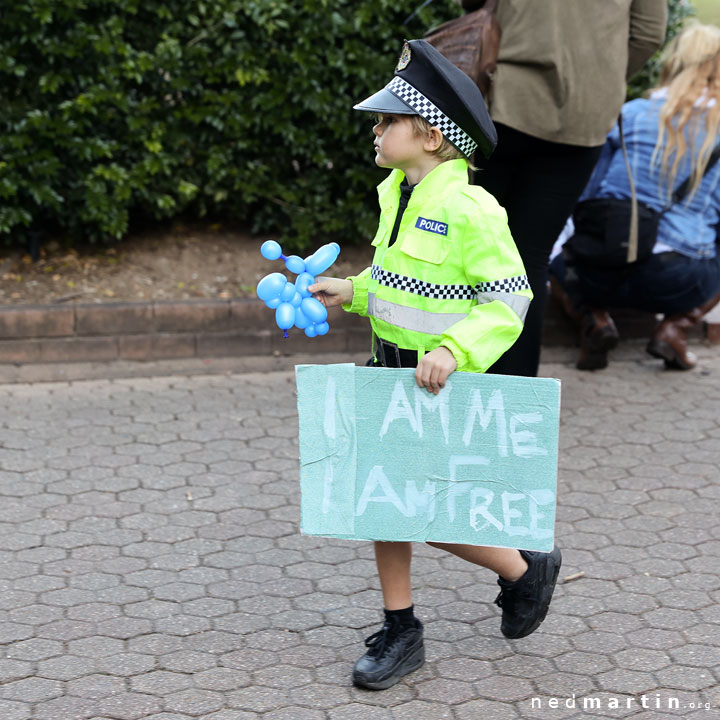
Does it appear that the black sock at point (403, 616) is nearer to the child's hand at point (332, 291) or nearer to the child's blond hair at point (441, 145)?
the child's hand at point (332, 291)

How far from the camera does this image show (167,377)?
5703 mm

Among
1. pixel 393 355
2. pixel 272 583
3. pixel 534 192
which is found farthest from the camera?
pixel 534 192

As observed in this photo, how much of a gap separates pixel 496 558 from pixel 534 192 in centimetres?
196

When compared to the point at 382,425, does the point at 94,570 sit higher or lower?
lower

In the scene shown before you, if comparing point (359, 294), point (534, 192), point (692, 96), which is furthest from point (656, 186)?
point (359, 294)

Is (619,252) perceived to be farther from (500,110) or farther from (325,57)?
(325,57)

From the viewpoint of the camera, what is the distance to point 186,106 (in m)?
6.23

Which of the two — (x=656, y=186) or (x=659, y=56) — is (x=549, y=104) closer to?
(x=656, y=186)

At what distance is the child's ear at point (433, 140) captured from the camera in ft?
9.81

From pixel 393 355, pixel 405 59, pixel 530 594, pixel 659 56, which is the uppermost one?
pixel 405 59

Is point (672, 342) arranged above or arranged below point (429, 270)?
below

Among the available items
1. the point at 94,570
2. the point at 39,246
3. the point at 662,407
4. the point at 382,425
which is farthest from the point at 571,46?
the point at 39,246

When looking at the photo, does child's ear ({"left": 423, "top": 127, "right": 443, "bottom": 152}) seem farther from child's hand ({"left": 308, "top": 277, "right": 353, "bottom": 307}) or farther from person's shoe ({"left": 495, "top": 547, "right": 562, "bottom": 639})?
person's shoe ({"left": 495, "top": 547, "right": 562, "bottom": 639})

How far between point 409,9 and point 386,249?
3514mm
